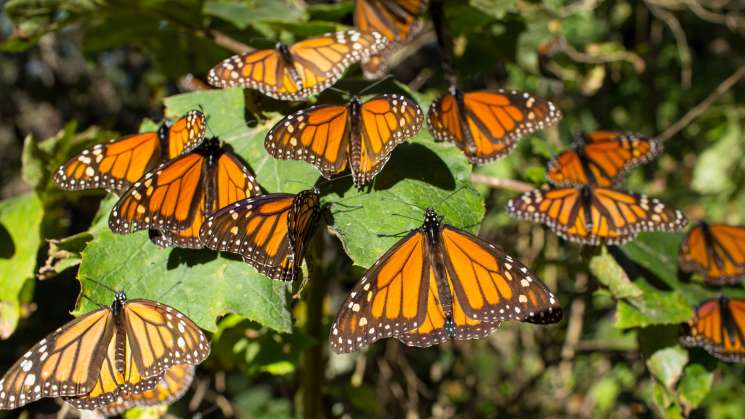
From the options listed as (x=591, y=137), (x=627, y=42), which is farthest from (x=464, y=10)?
(x=627, y=42)

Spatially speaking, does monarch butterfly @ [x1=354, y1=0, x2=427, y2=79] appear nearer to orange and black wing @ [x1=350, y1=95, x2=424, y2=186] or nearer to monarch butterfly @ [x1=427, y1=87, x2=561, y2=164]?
monarch butterfly @ [x1=427, y1=87, x2=561, y2=164]

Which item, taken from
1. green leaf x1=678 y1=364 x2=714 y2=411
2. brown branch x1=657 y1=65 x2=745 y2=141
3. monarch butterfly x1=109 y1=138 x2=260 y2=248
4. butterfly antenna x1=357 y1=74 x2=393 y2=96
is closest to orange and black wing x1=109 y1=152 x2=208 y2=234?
monarch butterfly x1=109 y1=138 x2=260 y2=248

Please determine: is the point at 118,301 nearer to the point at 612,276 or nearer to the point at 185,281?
the point at 185,281

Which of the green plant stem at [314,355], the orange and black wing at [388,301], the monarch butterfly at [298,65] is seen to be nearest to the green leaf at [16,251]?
the monarch butterfly at [298,65]

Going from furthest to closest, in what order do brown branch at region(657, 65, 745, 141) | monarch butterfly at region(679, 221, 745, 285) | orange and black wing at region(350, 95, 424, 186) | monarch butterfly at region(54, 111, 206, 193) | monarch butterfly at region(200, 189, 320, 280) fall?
brown branch at region(657, 65, 745, 141) → monarch butterfly at region(679, 221, 745, 285) → monarch butterfly at region(54, 111, 206, 193) → orange and black wing at region(350, 95, 424, 186) → monarch butterfly at region(200, 189, 320, 280)

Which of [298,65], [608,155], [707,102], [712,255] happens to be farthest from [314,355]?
[707,102]

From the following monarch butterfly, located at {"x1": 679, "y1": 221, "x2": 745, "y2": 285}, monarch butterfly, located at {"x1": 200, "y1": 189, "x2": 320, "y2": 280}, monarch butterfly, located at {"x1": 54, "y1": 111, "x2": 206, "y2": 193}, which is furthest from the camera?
monarch butterfly, located at {"x1": 679, "y1": 221, "x2": 745, "y2": 285}

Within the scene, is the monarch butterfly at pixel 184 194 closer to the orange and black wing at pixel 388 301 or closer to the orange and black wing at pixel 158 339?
the orange and black wing at pixel 158 339
